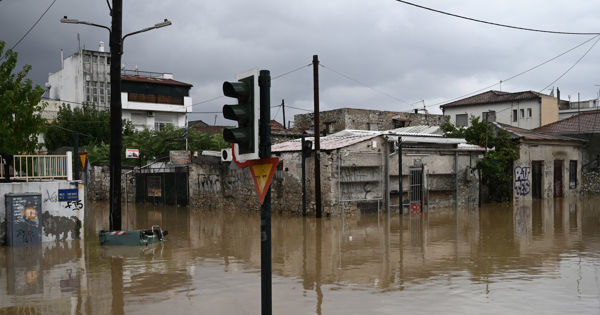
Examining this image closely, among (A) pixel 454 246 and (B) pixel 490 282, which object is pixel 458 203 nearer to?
(A) pixel 454 246

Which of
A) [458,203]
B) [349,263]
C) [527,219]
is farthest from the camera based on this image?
[458,203]

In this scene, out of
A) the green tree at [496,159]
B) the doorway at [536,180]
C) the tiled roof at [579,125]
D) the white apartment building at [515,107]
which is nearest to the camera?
the green tree at [496,159]

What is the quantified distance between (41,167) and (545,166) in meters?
28.4

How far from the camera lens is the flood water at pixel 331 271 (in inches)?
330

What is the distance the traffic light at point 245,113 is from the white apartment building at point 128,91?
53642mm

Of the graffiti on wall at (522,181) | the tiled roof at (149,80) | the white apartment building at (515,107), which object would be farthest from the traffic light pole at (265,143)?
the tiled roof at (149,80)

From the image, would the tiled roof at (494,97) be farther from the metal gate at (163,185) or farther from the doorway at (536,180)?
the metal gate at (163,185)

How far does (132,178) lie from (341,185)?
1903 cm

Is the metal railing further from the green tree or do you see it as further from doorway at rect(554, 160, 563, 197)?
doorway at rect(554, 160, 563, 197)

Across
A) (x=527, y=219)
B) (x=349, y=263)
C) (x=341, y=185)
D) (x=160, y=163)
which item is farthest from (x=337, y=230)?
(x=160, y=163)

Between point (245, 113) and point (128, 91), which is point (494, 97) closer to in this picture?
point (128, 91)

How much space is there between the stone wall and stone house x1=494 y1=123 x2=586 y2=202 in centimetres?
1195

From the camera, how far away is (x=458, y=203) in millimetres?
27234

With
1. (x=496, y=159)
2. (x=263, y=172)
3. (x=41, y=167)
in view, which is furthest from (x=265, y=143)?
(x=496, y=159)
